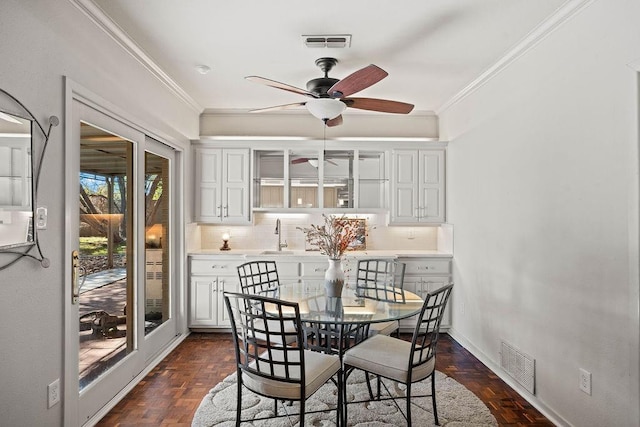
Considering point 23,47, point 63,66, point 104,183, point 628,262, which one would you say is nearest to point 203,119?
point 104,183

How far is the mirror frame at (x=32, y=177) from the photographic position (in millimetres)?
1817

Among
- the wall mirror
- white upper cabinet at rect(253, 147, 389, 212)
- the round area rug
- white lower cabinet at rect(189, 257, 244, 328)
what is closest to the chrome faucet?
white upper cabinet at rect(253, 147, 389, 212)

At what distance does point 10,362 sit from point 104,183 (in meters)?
1.37

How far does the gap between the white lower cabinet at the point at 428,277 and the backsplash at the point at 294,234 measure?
62cm

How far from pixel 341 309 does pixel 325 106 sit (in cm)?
154

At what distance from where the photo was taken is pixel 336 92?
9.23 ft

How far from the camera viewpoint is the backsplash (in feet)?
16.8

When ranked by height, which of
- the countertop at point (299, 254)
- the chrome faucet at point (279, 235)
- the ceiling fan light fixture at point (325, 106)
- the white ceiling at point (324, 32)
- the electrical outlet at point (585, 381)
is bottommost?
the electrical outlet at point (585, 381)

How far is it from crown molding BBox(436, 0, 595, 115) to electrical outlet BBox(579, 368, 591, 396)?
229cm

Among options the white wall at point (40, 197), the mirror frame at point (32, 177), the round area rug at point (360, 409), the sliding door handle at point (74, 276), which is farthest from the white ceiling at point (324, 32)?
the round area rug at point (360, 409)

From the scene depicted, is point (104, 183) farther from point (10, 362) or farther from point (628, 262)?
point (628, 262)

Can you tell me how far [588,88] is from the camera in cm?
231

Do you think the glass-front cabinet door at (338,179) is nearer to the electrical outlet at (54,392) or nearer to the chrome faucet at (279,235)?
the chrome faucet at (279,235)

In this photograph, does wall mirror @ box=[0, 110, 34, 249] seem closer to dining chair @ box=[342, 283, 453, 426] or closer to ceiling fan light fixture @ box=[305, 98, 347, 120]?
ceiling fan light fixture @ box=[305, 98, 347, 120]
